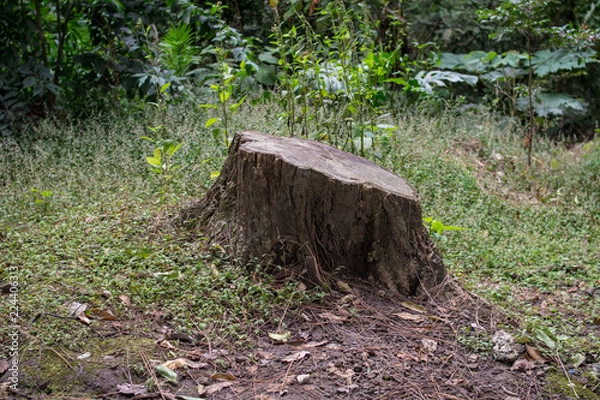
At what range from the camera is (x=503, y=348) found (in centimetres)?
306

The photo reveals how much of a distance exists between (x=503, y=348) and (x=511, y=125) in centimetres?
528

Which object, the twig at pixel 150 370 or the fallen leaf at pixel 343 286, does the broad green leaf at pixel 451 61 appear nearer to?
the fallen leaf at pixel 343 286

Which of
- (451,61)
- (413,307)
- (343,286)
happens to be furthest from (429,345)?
(451,61)

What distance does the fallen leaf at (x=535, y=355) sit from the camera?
3041 millimetres

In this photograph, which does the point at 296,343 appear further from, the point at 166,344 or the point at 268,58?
the point at 268,58

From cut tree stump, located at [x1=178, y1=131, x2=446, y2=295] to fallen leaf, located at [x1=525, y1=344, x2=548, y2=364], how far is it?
68 cm

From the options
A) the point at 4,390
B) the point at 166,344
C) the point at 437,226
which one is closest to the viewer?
the point at 4,390

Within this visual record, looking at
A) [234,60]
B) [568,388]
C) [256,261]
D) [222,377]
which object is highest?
[234,60]

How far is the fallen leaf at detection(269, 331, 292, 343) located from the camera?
9.77 ft

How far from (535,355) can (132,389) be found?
2.04 m

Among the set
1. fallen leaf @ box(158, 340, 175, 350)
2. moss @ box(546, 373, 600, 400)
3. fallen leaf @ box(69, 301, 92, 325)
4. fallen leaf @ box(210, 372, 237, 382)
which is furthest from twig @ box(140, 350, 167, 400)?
moss @ box(546, 373, 600, 400)

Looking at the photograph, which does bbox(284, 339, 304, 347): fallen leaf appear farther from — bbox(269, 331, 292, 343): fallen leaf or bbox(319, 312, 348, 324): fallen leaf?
bbox(319, 312, 348, 324): fallen leaf

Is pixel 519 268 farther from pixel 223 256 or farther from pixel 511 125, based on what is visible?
pixel 511 125

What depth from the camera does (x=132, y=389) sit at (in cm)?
247
